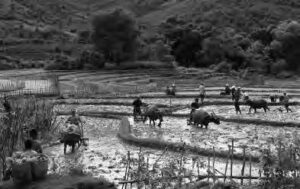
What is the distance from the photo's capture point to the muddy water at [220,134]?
22219 mm

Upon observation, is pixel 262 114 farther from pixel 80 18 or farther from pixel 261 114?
pixel 80 18

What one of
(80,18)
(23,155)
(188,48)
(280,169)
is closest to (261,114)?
(280,169)

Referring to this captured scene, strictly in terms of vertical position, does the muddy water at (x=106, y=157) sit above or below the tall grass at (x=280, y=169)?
below

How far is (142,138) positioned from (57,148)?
4.17 m

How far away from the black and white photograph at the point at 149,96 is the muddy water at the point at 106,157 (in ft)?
0.25

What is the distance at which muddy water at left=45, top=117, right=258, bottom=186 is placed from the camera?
1773 centimetres

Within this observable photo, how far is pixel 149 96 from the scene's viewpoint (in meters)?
47.6

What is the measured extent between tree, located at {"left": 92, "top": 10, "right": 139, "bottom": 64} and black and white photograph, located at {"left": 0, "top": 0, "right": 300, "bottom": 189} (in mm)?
207

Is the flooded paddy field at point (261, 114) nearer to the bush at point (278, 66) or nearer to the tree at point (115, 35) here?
the bush at point (278, 66)

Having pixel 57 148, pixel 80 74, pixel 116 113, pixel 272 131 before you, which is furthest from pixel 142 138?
pixel 80 74

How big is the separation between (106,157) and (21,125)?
467 centimetres

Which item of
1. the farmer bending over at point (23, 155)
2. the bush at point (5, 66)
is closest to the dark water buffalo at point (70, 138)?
the farmer bending over at point (23, 155)

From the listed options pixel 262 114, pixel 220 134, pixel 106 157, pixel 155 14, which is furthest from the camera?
pixel 155 14

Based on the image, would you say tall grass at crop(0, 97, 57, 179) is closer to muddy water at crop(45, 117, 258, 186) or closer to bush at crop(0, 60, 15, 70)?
muddy water at crop(45, 117, 258, 186)
